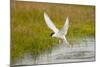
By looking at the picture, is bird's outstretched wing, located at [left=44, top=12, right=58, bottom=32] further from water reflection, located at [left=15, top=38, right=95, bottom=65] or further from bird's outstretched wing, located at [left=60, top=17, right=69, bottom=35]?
water reflection, located at [left=15, top=38, right=95, bottom=65]

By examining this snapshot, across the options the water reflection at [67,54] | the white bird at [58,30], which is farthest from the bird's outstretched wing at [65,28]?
the water reflection at [67,54]

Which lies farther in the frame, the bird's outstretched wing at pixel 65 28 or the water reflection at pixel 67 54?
the bird's outstretched wing at pixel 65 28

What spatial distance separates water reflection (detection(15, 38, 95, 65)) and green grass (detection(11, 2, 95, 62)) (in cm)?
5

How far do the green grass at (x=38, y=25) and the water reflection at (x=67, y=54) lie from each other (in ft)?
0.18

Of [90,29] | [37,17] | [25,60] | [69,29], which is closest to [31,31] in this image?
[37,17]

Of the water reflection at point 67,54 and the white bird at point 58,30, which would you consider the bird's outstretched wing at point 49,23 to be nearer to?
the white bird at point 58,30

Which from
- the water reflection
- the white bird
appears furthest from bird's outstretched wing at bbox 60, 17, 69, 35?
the water reflection

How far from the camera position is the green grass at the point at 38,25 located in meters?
2.06

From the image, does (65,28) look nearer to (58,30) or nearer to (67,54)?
(58,30)

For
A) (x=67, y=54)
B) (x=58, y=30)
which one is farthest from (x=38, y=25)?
(x=67, y=54)

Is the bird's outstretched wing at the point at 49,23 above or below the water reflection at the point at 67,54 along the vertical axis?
above

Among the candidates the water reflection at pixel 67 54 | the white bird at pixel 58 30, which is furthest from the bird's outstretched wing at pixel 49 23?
the water reflection at pixel 67 54
